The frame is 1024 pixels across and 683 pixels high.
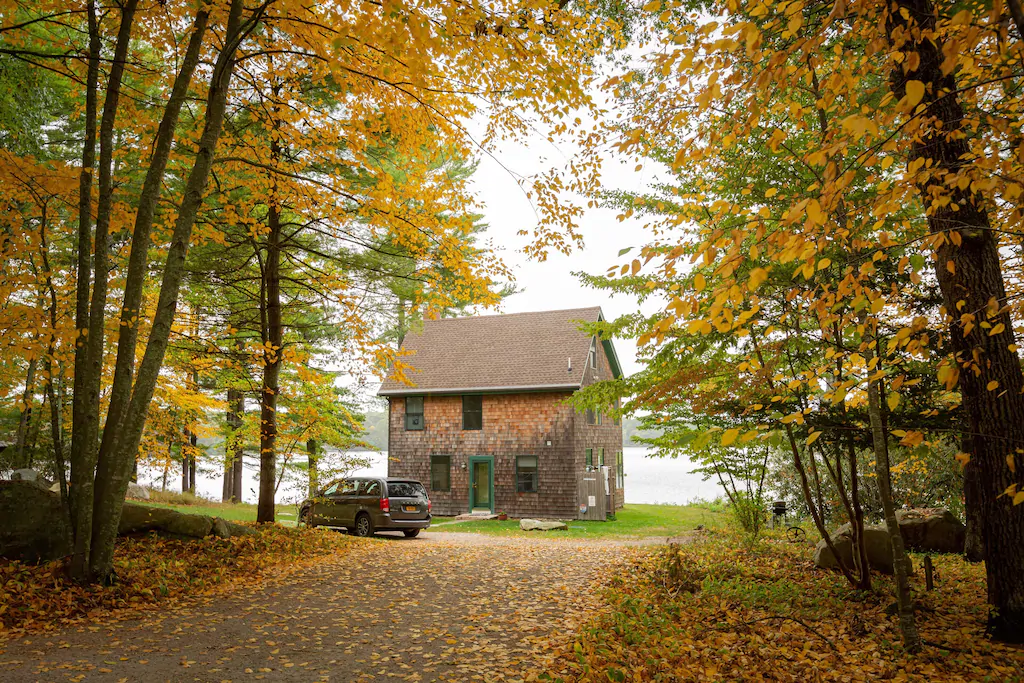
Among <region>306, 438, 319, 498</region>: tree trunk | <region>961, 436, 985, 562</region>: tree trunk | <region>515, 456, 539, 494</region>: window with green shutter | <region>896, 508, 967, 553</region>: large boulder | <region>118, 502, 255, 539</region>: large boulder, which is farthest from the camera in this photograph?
<region>515, 456, 539, 494</region>: window with green shutter

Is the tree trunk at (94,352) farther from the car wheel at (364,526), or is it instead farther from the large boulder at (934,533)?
the large boulder at (934,533)

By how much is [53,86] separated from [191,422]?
26.5ft

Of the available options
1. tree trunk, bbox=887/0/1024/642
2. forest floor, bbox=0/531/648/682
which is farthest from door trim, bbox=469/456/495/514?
tree trunk, bbox=887/0/1024/642

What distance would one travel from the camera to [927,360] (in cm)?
853

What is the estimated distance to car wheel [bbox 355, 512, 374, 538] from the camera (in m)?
16.2

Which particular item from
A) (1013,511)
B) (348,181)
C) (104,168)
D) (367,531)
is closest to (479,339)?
(367,531)

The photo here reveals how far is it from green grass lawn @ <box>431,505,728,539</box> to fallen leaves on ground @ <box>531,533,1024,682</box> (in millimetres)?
7392

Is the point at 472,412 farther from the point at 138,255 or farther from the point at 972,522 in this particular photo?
the point at 138,255

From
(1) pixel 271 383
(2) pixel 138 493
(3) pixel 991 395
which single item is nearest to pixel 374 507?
(1) pixel 271 383

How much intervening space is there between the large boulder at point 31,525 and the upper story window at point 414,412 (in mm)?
16710

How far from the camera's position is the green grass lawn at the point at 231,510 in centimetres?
1811

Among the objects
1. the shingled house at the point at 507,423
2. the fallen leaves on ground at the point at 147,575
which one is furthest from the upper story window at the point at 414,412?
the fallen leaves on ground at the point at 147,575

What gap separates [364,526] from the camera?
53.6 ft

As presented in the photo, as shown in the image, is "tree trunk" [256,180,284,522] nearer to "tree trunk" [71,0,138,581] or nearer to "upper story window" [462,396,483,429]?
"tree trunk" [71,0,138,581]
